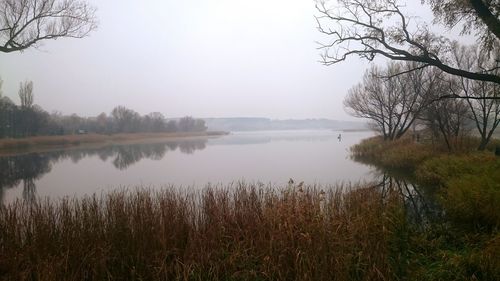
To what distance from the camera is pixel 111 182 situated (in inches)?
528

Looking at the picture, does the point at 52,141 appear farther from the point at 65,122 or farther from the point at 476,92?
the point at 476,92

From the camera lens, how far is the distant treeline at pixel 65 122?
116 ft

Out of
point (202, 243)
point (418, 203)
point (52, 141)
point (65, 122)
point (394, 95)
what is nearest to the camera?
point (202, 243)

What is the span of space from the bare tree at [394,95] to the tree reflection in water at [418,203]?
9.58m

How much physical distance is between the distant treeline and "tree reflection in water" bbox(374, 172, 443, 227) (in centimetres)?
3671

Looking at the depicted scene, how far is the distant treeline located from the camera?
3534 cm

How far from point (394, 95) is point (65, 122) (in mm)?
58043

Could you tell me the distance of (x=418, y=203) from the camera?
872 centimetres

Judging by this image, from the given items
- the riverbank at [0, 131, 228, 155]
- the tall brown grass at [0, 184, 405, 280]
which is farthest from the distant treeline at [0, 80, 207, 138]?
the tall brown grass at [0, 184, 405, 280]

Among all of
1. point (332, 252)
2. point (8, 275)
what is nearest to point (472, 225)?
point (332, 252)

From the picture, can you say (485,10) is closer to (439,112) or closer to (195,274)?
(195,274)

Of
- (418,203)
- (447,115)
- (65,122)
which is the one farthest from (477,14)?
(65,122)

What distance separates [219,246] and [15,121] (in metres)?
41.0

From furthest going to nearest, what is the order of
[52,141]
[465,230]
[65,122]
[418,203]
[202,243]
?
Result: [65,122] → [52,141] → [418,203] → [465,230] → [202,243]
